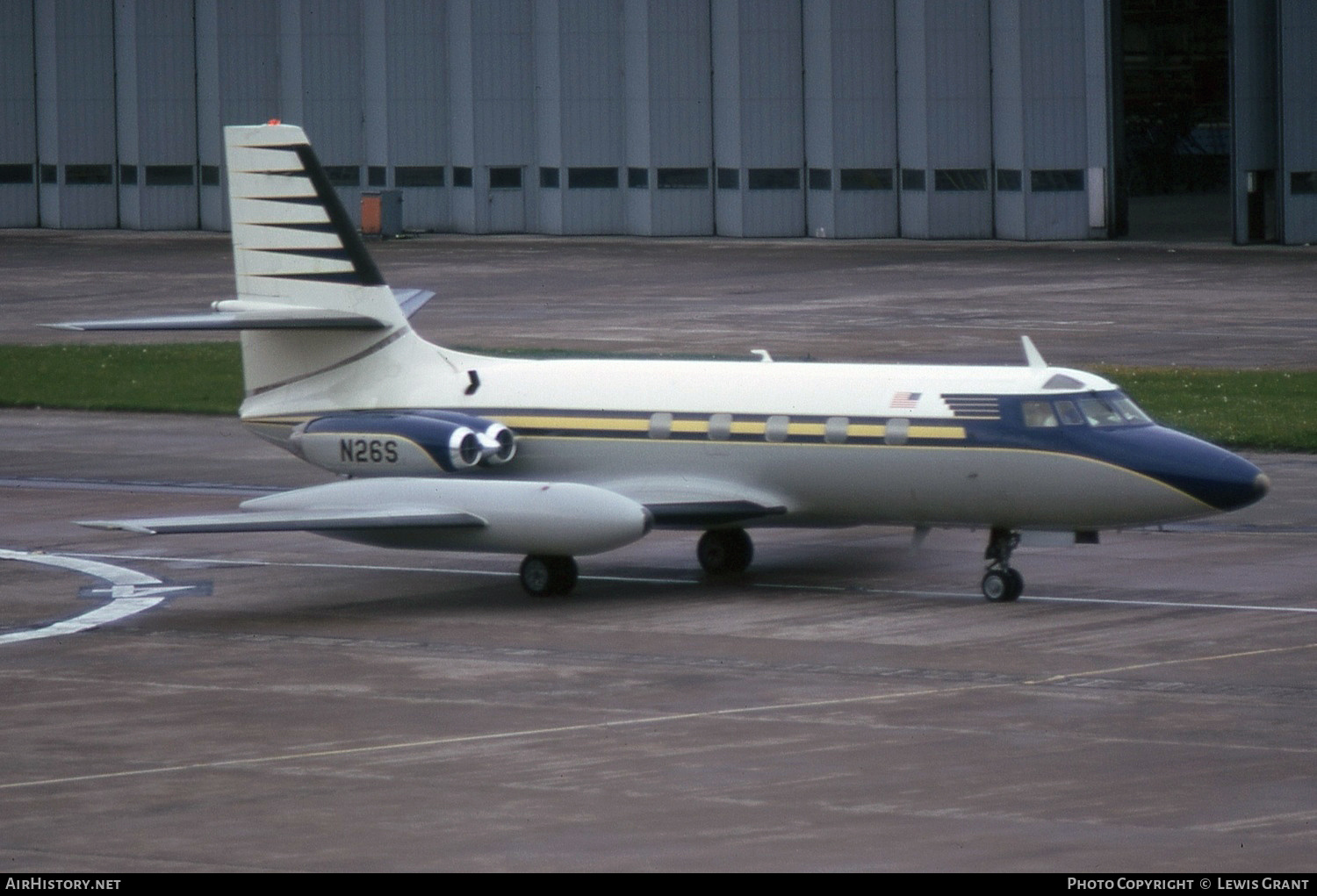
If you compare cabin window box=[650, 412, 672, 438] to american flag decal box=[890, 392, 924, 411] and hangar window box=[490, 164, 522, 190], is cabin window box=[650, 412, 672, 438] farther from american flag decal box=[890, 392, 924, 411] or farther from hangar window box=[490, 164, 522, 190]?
hangar window box=[490, 164, 522, 190]

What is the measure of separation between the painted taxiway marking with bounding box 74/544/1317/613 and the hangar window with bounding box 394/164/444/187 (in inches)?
2152

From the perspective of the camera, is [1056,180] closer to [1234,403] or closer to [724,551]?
[1234,403]

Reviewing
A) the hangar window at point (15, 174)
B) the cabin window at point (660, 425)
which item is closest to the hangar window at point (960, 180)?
Answer: the hangar window at point (15, 174)

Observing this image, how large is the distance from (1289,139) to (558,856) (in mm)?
58121

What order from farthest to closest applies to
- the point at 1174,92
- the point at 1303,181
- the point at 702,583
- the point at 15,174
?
the point at 1174,92, the point at 15,174, the point at 1303,181, the point at 702,583

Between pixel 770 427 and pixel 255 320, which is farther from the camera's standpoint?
pixel 255 320

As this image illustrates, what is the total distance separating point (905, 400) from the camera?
25.9 meters

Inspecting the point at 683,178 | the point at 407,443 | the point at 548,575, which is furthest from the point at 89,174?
the point at 548,575

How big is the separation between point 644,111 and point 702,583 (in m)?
53.4

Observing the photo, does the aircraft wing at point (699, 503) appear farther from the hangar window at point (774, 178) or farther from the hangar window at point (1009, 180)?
the hangar window at point (774, 178)

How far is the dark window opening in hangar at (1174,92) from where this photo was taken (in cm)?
11125

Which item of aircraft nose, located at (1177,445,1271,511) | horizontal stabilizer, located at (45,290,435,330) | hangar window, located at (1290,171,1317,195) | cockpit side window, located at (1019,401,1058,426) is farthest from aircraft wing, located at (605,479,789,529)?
hangar window, located at (1290,171,1317,195)

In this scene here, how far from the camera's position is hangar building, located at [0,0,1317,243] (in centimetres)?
7306
